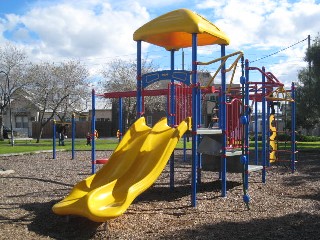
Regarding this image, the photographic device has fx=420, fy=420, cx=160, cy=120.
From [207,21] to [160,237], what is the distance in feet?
15.4

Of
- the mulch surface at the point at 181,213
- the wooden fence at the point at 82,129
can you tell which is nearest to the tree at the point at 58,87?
the wooden fence at the point at 82,129

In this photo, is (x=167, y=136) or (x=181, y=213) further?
(x=167, y=136)

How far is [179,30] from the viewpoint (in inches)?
311

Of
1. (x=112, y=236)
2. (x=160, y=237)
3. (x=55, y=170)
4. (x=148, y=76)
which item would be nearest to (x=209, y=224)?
(x=160, y=237)

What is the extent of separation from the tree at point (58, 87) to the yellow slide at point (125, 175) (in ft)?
110

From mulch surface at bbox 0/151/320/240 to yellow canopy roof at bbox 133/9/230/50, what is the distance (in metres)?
3.25

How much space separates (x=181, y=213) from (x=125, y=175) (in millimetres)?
1160

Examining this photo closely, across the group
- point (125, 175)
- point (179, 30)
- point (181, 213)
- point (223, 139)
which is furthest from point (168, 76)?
point (181, 213)

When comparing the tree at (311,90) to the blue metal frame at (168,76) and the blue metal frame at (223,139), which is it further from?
the blue metal frame at (168,76)

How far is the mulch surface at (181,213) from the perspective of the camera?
5668mm

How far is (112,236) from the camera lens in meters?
5.71

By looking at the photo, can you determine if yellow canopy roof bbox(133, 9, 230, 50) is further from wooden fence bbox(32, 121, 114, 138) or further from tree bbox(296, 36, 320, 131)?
wooden fence bbox(32, 121, 114, 138)

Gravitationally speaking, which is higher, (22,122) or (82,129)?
(22,122)

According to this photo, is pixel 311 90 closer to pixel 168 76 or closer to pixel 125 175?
pixel 168 76
